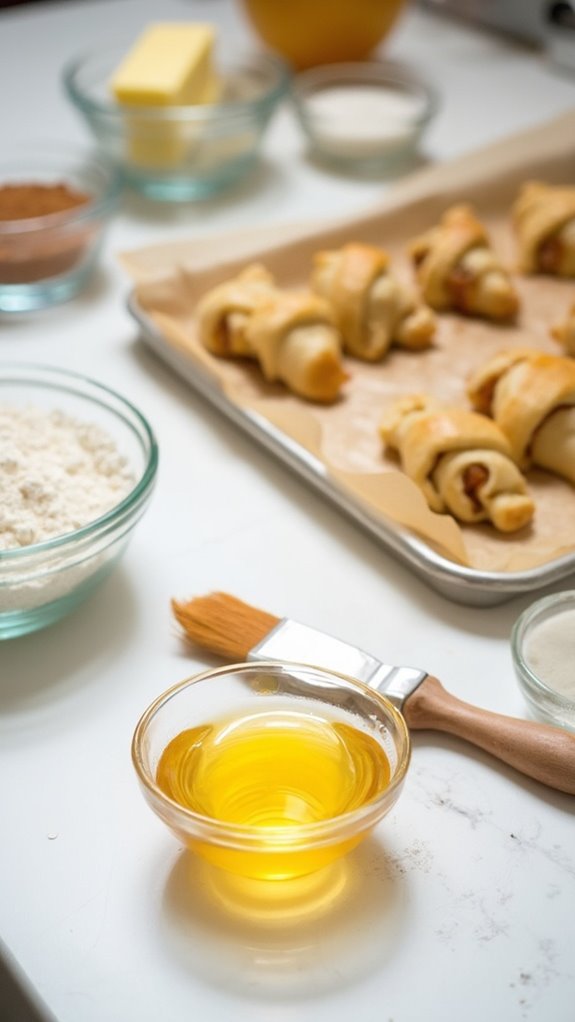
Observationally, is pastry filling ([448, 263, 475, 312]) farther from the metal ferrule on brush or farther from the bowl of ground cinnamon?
the metal ferrule on brush

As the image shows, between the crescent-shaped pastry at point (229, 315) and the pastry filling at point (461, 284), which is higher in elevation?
the crescent-shaped pastry at point (229, 315)

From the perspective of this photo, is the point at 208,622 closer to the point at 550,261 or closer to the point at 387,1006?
the point at 387,1006

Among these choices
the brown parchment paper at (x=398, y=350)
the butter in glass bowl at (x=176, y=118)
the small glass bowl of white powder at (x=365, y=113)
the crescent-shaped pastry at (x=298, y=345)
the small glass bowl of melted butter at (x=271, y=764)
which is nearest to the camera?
the small glass bowl of melted butter at (x=271, y=764)

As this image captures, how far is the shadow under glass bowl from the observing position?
166 cm

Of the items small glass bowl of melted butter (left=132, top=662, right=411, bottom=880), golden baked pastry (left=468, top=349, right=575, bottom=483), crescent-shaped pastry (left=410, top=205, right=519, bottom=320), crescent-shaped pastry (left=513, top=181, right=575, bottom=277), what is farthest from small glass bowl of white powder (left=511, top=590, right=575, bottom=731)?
crescent-shaped pastry (left=513, top=181, right=575, bottom=277)

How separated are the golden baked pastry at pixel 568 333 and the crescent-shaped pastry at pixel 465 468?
24 cm

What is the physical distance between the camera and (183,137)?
5.48ft

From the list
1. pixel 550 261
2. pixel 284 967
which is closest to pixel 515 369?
pixel 550 261

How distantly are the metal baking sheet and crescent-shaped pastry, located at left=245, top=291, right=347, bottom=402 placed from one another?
0.07m

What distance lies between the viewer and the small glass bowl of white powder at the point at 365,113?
181 centimetres

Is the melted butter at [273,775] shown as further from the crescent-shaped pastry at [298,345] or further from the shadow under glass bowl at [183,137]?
the shadow under glass bowl at [183,137]

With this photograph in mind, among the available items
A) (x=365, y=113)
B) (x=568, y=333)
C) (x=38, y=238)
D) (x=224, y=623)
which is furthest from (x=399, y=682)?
(x=365, y=113)

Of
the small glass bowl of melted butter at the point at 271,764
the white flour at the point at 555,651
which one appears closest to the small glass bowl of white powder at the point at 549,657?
the white flour at the point at 555,651

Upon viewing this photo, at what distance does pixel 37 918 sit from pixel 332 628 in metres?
0.36
